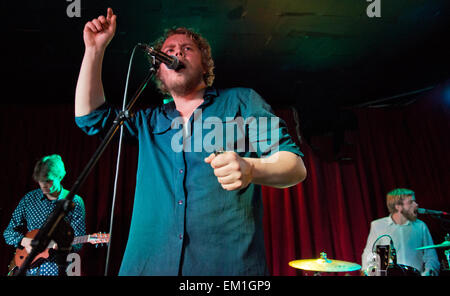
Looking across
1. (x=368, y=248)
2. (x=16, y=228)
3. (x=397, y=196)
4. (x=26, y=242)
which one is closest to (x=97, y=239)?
(x=26, y=242)

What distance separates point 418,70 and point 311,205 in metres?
2.63

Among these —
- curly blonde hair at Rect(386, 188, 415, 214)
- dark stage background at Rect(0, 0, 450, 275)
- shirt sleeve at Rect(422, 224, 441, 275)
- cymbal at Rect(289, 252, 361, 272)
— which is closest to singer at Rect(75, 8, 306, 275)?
dark stage background at Rect(0, 0, 450, 275)

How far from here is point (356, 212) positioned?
199 inches

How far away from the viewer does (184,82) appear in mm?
1374

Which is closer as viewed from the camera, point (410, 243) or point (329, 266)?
point (329, 266)

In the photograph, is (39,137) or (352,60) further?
(39,137)

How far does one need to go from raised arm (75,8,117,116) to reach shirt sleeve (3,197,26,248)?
256 centimetres

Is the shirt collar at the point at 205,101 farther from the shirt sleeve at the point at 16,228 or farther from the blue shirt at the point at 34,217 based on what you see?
the shirt sleeve at the point at 16,228

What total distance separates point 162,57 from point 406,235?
445cm

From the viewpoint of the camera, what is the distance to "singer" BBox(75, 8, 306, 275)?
954 millimetres

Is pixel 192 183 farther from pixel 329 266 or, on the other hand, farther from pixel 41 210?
pixel 329 266
